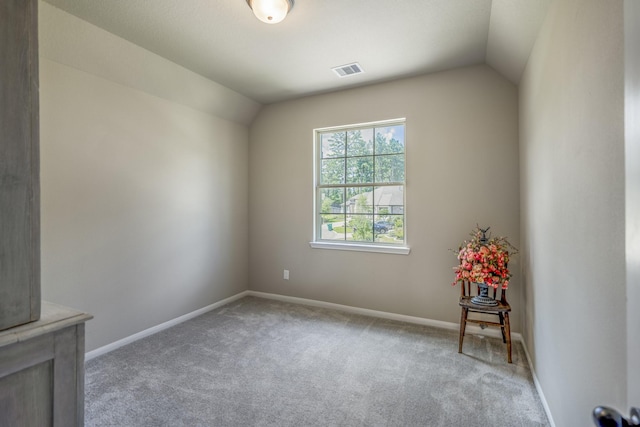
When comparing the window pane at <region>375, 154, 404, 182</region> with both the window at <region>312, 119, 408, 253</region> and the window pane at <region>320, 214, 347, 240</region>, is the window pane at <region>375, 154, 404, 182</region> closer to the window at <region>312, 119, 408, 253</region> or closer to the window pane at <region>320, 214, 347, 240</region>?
the window at <region>312, 119, 408, 253</region>

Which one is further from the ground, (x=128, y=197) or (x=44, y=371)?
(x=128, y=197)

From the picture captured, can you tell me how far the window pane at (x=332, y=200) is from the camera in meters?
3.92

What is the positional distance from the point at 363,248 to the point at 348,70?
6.38 ft

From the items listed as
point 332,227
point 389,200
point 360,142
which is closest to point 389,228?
point 389,200

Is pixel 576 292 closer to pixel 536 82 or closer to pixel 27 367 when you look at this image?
pixel 536 82

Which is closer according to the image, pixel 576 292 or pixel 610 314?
pixel 610 314

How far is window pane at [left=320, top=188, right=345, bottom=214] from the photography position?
3.92 m

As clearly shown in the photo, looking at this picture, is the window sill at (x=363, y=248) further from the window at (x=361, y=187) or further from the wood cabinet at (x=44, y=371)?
the wood cabinet at (x=44, y=371)

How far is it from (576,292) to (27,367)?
2.06 metres

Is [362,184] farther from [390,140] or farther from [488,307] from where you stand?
[488,307]

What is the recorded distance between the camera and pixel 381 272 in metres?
3.56

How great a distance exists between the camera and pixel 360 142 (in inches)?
149

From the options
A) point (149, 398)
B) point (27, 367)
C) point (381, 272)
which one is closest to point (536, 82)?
point (381, 272)

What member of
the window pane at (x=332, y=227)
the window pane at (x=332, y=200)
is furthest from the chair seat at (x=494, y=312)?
the window pane at (x=332, y=200)
